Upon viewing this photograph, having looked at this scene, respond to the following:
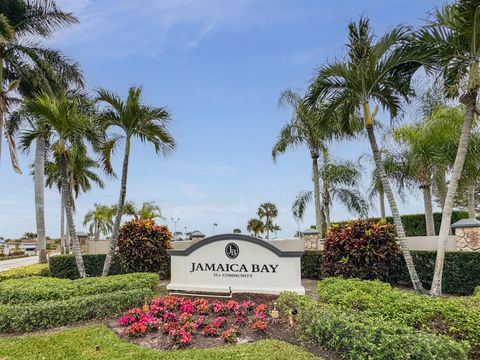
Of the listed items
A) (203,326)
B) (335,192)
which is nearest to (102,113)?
(203,326)

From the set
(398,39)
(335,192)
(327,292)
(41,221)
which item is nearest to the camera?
(327,292)

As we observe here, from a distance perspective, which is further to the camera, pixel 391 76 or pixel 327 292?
pixel 391 76

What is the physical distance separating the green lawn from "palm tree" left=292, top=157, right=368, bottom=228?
13.7m

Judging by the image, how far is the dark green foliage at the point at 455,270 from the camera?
7.41 metres

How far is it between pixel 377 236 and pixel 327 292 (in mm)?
2994

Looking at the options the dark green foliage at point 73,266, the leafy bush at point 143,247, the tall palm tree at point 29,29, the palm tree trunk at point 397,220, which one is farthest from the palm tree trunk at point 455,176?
the tall palm tree at point 29,29

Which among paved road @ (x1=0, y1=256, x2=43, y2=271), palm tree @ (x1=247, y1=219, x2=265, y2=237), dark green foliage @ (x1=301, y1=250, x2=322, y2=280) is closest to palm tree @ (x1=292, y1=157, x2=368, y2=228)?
dark green foliage @ (x1=301, y1=250, x2=322, y2=280)

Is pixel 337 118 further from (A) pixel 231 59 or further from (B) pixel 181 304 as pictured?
(B) pixel 181 304

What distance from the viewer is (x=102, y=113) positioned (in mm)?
9367

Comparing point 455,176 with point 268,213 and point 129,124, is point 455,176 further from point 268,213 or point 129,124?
point 268,213

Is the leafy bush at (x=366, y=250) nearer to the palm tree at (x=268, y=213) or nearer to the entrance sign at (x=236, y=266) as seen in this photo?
the entrance sign at (x=236, y=266)

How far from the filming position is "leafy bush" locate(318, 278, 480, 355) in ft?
13.6

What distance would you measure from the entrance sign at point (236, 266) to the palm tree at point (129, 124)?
2.77 meters

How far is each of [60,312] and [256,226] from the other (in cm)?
4563
